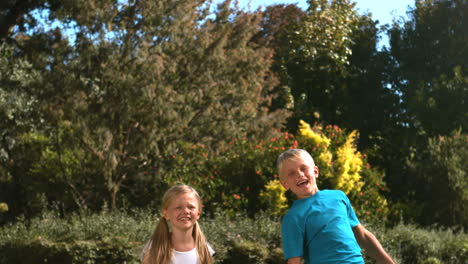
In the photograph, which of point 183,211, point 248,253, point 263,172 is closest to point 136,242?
point 248,253

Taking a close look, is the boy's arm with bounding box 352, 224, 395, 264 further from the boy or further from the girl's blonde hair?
the girl's blonde hair

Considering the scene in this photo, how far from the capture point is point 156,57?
32.2ft

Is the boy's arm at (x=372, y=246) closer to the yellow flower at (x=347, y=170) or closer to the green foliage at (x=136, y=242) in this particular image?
the green foliage at (x=136, y=242)

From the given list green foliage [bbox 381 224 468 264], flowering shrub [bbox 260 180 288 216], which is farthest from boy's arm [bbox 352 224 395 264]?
flowering shrub [bbox 260 180 288 216]

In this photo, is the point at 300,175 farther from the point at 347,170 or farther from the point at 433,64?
the point at 433,64

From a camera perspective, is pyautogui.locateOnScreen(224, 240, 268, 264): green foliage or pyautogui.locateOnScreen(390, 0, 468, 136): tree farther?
pyautogui.locateOnScreen(390, 0, 468, 136): tree

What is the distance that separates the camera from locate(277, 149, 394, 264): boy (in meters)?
2.98

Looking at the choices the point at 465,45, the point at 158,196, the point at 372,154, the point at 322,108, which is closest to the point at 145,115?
the point at 158,196

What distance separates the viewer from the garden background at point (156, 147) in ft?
27.4

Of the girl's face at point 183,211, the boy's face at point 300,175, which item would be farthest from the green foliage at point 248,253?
the boy's face at point 300,175

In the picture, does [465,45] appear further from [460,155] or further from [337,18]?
[460,155]

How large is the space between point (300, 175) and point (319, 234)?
1.06 ft

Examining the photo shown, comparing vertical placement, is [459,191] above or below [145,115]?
below

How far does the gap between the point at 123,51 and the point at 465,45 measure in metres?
10.8
